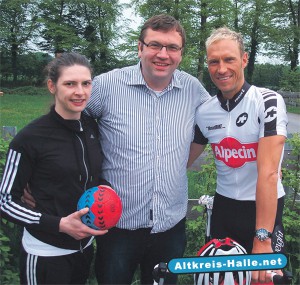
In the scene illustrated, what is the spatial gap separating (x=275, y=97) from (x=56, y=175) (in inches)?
62.8

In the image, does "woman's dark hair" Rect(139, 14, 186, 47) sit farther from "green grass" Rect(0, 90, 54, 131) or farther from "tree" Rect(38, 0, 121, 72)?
"tree" Rect(38, 0, 121, 72)

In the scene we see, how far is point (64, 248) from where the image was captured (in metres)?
2.80

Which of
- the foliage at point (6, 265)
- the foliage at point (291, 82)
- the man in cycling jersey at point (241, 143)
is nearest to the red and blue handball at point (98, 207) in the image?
the man in cycling jersey at point (241, 143)

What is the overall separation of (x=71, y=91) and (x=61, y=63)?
240mm

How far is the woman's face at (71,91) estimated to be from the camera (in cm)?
280

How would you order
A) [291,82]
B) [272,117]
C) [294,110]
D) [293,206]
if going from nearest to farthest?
[272,117] < [293,206] < [294,110] < [291,82]

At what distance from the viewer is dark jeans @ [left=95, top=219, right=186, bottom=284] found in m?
3.27

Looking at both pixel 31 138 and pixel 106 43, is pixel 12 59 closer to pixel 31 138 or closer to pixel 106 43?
pixel 106 43

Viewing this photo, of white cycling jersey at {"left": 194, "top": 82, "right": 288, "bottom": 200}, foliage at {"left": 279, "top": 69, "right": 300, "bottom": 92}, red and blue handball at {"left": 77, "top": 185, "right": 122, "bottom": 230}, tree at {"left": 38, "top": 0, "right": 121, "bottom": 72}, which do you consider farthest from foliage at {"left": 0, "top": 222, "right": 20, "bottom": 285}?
tree at {"left": 38, "top": 0, "right": 121, "bottom": 72}

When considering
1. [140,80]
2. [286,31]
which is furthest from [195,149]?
[286,31]

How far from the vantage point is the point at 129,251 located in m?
3.28

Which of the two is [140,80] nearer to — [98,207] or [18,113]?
[98,207]

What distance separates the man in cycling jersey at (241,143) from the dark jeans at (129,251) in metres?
0.40

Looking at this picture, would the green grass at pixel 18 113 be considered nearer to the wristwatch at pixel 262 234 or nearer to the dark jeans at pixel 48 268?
the dark jeans at pixel 48 268
